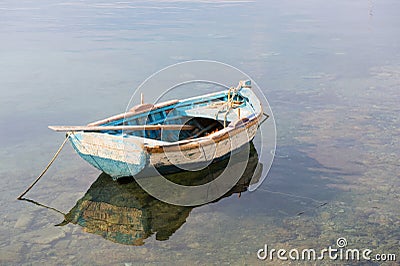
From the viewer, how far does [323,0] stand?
4159 centimetres

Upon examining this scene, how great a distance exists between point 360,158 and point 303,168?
1.29 meters

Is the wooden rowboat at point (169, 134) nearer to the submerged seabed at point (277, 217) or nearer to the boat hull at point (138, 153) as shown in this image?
the boat hull at point (138, 153)

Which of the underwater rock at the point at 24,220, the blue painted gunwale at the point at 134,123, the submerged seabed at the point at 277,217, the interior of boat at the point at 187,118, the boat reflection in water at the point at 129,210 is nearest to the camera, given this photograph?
the submerged seabed at the point at 277,217

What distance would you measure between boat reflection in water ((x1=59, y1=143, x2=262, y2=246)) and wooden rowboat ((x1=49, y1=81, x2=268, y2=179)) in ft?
1.09

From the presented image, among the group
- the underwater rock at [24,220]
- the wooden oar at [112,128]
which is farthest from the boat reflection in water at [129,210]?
the wooden oar at [112,128]

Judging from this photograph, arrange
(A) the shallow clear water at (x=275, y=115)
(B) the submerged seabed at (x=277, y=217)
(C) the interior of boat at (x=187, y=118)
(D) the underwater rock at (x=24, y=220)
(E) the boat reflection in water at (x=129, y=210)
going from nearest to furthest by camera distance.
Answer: (B) the submerged seabed at (x=277, y=217) → (A) the shallow clear water at (x=275, y=115) → (E) the boat reflection in water at (x=129, y=210) → (D) the underwater rock at (x=24, y=220) → (C) the interior of boat at (x=187, y=118)

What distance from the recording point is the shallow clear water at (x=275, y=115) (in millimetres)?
6750

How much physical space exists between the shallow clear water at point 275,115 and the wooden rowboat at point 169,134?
86 centimetres

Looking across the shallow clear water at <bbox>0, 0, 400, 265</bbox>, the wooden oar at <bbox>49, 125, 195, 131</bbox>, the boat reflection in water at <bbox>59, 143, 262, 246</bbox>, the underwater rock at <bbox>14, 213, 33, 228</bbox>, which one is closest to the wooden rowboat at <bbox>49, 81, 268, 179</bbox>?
the wooden oar at <bbox>49, 125, 195, 131</bbox>

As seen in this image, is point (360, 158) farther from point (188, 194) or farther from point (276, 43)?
point (276, 43)

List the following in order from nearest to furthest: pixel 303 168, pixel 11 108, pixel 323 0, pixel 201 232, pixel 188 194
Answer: pixel 201 232 → pixel 188 194 → pixel 303 168 → pixel 11 108 → pixel 323 0

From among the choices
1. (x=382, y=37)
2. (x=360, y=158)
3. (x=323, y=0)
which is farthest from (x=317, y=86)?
(x=323, y=0)

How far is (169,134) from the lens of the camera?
920cm

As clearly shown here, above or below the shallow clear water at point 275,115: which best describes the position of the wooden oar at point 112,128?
above
